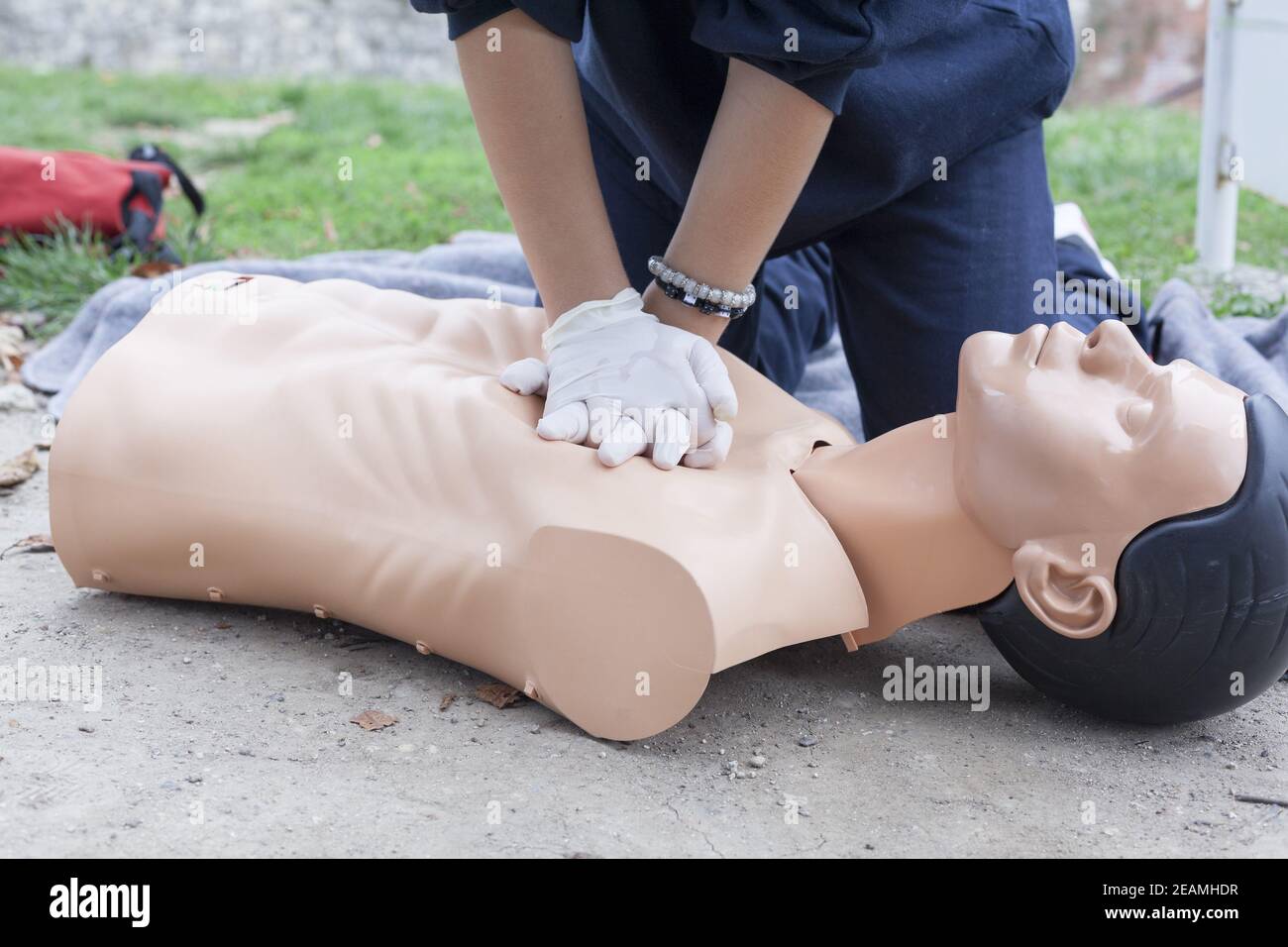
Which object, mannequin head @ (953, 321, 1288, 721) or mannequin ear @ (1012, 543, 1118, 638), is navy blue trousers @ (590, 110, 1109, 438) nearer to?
mannequin head @ (953, 321, 1288, 721)

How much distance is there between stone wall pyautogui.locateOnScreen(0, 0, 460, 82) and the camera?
7266 millimetres

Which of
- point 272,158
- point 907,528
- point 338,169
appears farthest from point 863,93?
A: point 272,158

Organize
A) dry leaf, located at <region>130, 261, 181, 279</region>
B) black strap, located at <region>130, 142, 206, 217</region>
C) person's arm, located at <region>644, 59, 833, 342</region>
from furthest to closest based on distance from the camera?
black strap, located at <region>130, 142, 206, 217</region>, dry leaf, located at <region>130, 261, 181, 279</region>, person's arm, located at <region>644, 59, 833, 342</region>

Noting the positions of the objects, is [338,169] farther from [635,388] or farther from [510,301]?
[635,388]

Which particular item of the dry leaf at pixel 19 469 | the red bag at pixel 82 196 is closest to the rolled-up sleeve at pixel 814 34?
the dry leaf at pixel 19 469

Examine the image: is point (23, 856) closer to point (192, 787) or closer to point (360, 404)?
point (192, 787)

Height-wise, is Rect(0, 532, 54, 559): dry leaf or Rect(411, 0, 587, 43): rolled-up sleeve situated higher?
Rect(411, 0, 587, 43): rolled-up sleeve

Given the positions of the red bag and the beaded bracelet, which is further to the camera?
the red bag

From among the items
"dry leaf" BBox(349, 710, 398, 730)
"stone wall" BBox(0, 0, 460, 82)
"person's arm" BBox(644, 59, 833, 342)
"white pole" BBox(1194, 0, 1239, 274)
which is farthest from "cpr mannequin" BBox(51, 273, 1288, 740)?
"stone wall" BBox(0, 0, 460, 82)

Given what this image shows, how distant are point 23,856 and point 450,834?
16.9 inches

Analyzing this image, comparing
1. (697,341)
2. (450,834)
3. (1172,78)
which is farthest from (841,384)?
(1172,78)

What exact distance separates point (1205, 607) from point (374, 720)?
3.27ft

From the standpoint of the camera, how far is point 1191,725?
1686mm

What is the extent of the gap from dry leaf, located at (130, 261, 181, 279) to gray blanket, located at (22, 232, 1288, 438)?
18 centimetres
